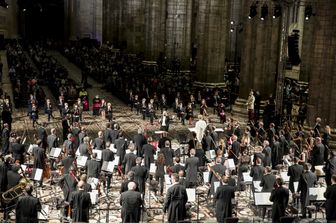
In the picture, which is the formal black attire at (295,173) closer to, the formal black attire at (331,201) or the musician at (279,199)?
the formal black attire at (331,201)

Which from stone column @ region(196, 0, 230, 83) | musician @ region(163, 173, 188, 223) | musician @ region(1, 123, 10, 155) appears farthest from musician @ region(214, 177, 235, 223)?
stone column @ region(196, 0, 230, 83)

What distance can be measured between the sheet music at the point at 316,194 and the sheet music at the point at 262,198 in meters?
1.51

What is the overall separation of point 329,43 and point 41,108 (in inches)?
747

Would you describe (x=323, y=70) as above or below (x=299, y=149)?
above

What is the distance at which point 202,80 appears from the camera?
42.2 m

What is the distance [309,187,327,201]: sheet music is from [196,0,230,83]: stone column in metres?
25.4

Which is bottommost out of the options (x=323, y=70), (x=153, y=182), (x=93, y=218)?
(x=93, y=218)

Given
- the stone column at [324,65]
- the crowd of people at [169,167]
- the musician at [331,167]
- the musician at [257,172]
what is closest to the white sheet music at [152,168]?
the crowd of people at [169,167]

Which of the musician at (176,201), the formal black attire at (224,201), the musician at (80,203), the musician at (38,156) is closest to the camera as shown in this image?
the musician at (80,203)

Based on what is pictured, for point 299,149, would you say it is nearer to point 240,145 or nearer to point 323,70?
point 240,145

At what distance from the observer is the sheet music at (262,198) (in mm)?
15918

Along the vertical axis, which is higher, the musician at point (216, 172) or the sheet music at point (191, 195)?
the musician at point (216, 172)

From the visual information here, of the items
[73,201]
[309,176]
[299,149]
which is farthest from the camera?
[299,149]

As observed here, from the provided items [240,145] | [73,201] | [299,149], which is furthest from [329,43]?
[73,201]
